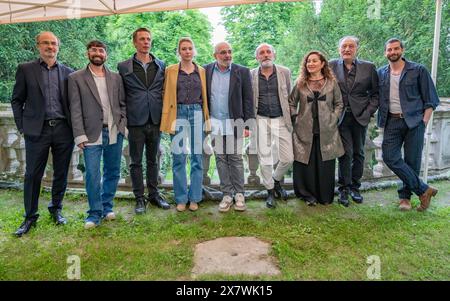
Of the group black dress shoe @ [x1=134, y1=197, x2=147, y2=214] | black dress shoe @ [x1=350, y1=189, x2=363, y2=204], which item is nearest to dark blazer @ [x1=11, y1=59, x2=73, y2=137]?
black dress shoe @ [x1=134, y1=197, x2=147, y2=214]

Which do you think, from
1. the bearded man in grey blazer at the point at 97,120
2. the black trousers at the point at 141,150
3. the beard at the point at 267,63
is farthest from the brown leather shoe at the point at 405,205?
the bearded man in grey blazer at the point at 97,120

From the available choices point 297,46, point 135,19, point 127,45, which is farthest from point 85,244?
point 135,19

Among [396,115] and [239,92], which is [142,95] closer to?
[239,92]

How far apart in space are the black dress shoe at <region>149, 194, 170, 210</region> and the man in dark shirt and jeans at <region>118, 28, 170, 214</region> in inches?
11.2

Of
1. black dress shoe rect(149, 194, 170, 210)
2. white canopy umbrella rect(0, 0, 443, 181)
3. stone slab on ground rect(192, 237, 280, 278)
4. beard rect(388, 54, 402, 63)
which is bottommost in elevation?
stone slab on ground rect(192, 237, 280, 278)

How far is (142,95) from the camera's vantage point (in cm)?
389

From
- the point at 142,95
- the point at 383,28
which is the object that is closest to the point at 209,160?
the point at 142,95

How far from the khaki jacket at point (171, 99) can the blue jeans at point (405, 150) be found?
216 cm

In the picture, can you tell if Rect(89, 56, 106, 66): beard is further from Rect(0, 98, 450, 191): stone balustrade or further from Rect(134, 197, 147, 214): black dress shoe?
Rect(134, 197, 147, 214): black dress shoe

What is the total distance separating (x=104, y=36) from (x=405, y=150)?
15955 mm

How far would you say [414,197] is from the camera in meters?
4.68

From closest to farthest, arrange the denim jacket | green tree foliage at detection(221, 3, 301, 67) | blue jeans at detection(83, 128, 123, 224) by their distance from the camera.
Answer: blue jeans at detection(83, 128, 123, 224)
the denim jacket
green tree foliage at detection(221, 3, 301, 67)

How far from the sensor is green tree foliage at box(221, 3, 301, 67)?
18500 millimetres

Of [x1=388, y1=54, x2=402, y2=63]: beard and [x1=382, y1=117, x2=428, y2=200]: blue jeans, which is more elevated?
[x1=388, y1=54, x2=402, y2=63]: beard
